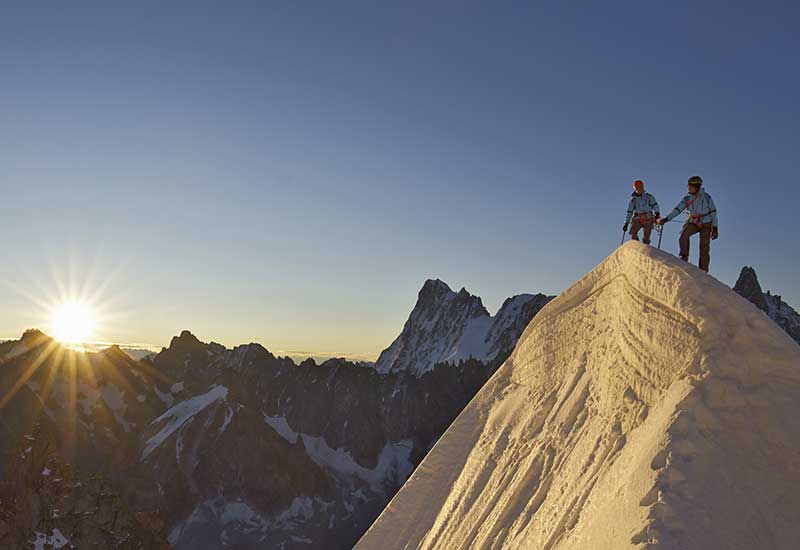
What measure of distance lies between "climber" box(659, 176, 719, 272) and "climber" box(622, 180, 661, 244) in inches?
70.7

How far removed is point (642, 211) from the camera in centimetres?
1463

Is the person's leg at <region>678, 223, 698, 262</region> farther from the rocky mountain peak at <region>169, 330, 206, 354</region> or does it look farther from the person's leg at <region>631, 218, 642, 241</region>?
the rocky mountain peak at <region>169, 330, 206, 354</region>

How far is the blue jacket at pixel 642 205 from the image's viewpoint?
576 inches

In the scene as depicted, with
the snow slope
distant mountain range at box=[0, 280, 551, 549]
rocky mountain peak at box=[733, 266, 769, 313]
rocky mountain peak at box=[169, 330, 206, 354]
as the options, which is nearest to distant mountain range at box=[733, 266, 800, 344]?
rocky mountain peak at box=[733, 266, 769, 313]

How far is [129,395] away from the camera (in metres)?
131

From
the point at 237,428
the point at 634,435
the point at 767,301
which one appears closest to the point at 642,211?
the point at 634,435

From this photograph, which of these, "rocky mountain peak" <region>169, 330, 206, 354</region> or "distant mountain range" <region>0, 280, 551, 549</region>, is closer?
"distant mountain range" <region>0, 280, 551, 549</region>

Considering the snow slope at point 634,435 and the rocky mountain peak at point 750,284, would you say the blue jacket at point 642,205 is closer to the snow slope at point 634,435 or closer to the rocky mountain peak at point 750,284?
the snow slope at point 634,435

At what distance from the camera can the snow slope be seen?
4922mm

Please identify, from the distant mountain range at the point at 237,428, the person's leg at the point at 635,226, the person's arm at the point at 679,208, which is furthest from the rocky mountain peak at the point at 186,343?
the person's arm at the point at 679,208

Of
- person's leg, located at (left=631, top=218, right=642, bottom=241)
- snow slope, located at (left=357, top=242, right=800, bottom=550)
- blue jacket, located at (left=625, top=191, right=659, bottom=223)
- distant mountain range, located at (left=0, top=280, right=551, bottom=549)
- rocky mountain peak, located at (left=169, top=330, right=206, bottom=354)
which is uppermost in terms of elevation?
rocky mountain peak, located at (left=169, top=330, right=206, bottom=354)

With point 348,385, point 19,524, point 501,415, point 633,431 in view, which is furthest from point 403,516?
point 348,385

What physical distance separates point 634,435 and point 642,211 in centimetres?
975

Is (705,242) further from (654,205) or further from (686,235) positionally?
(654,205)
